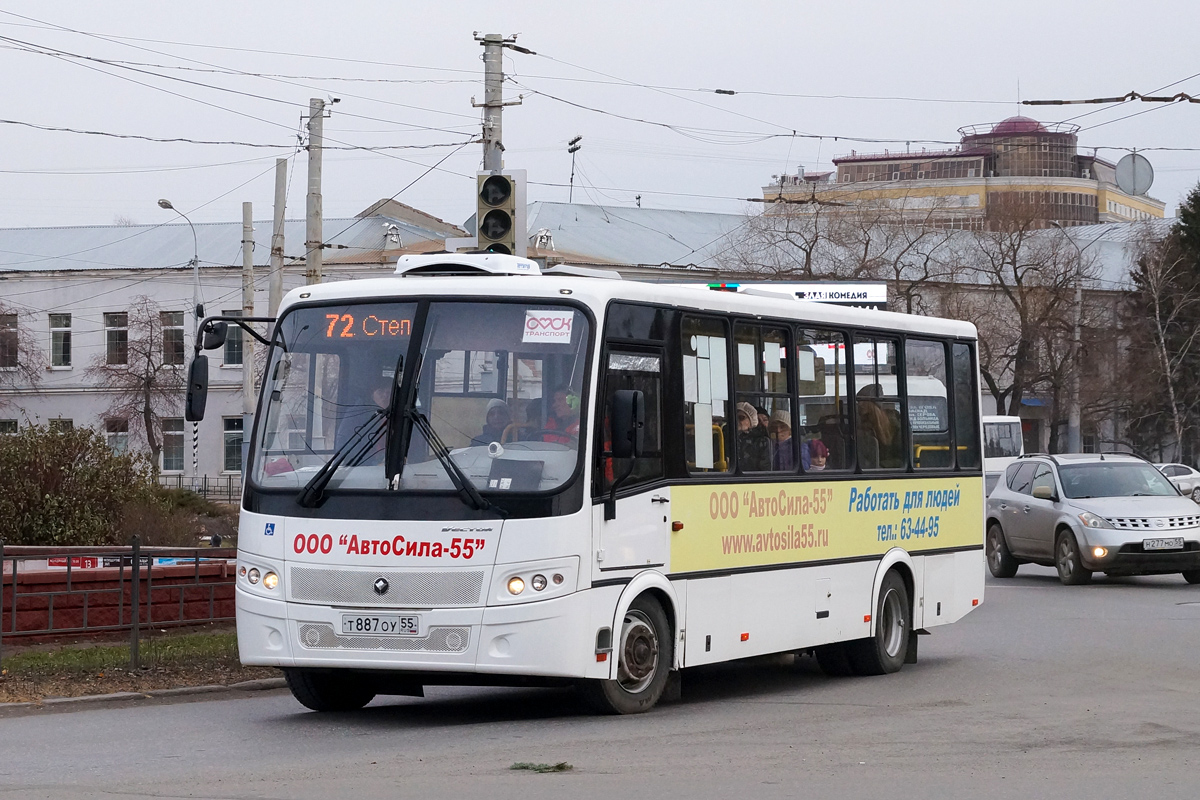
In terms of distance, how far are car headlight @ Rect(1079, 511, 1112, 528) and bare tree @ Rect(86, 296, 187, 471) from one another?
145 ft

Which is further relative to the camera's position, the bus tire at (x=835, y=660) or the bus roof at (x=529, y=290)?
the bus tire at (x=835, y=660)

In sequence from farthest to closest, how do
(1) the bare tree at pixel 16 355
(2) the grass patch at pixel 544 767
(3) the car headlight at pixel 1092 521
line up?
(1) the bare tree at pixel 16 355 < (3) the car headlight at pixel 1092 521 < (2) the grass patch at pixel 544 767

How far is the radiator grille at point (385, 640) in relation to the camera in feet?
32.5

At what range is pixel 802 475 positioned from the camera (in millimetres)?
12508

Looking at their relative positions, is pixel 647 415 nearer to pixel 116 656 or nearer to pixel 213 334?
pixel 213 334

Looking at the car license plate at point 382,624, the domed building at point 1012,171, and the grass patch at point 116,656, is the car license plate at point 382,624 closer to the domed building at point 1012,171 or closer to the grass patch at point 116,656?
the grass patch at point 116,656

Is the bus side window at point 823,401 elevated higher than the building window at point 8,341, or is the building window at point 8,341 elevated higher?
the building window at point 8,341

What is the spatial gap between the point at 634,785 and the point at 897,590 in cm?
637

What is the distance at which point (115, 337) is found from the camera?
68.5 metres

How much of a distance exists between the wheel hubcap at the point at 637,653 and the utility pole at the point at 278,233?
22850mm

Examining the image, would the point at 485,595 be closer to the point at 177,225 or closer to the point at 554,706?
the point at 554,706

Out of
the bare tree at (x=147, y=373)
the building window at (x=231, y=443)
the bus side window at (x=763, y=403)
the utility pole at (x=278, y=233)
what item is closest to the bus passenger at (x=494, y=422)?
the bus side window at (x=763, y=403)

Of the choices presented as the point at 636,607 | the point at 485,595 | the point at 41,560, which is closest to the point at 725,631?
the point at 636,607

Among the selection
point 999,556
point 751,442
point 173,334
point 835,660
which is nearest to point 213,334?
point 751,442
